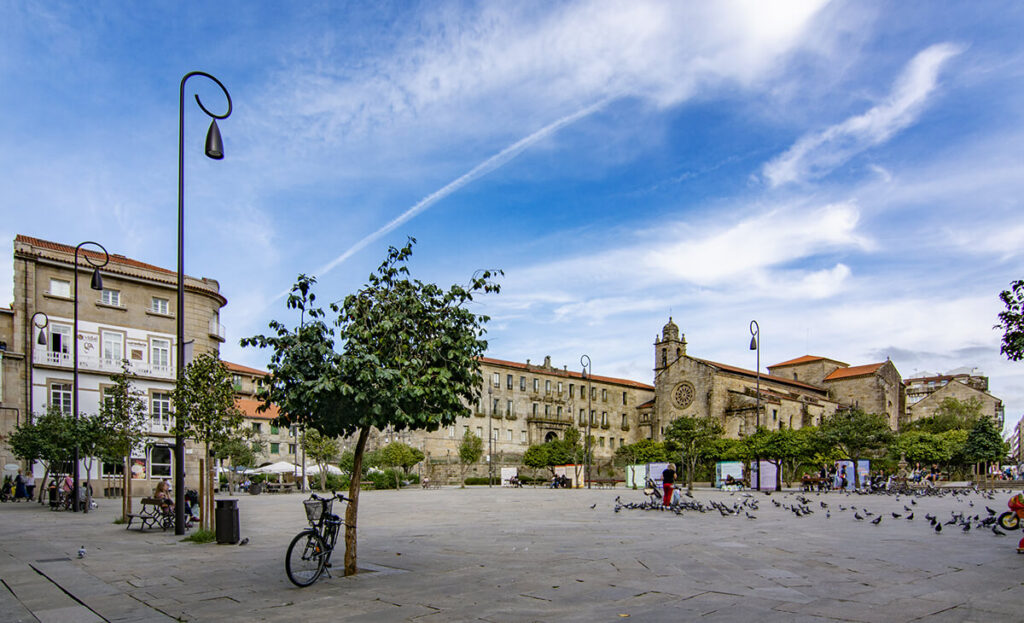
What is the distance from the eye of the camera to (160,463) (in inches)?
1725

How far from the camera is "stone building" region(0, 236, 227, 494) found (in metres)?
38.7

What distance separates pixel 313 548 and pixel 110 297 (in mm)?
38866

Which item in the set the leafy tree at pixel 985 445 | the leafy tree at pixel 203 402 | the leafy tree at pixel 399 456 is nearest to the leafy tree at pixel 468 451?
the leafy tree at pixel 399 456

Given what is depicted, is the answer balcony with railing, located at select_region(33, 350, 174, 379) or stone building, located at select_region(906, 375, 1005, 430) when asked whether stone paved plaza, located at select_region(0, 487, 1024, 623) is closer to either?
balcony with railing, located at select_region(33, 350, 174, 379)

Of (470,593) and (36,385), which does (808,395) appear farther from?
(470,593)

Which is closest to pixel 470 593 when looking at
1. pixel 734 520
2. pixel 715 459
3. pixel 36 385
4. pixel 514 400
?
pixel 734 520

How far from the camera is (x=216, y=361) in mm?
15727

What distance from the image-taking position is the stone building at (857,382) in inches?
3666

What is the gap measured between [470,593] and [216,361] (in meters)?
9.49

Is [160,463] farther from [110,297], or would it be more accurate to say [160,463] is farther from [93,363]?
[110,297]

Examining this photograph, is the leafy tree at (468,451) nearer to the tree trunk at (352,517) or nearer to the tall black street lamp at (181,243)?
the tall black street lamp at (181,243)

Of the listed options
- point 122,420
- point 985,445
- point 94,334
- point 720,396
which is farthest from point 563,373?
point 122,420

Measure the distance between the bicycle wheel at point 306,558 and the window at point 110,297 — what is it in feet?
126

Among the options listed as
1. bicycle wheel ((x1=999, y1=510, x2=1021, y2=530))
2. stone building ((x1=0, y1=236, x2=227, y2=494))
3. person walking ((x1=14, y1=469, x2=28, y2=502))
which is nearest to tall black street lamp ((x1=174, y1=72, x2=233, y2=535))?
bicycle wheel ((x1=999, y1=510, x2=1021, y2=530))
